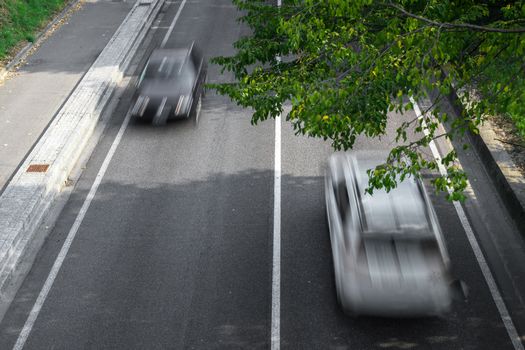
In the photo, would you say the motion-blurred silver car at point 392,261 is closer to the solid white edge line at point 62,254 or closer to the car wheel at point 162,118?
the solid white edge line at point 62,254

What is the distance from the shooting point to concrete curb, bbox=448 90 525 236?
13.2m

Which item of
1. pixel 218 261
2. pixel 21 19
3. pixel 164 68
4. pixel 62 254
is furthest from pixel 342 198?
pixel 21 19

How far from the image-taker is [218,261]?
12188 millimetres

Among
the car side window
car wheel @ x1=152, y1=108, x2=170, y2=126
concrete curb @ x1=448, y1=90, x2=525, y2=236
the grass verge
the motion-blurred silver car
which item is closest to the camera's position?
the motion-blurred silver car

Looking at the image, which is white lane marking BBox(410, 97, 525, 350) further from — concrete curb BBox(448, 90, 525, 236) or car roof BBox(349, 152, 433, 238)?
concrete curb BBox(448, 90, 525, 236)

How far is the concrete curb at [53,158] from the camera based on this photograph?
1266 centimetres

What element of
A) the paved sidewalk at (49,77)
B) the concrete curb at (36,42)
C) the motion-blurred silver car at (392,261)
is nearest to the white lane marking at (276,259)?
the motion-blurred silver car at (392,261)

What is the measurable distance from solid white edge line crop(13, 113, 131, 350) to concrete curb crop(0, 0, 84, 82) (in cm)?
697

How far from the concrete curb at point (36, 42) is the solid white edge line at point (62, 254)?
6.97 metres

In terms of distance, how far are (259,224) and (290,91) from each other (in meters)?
5.27

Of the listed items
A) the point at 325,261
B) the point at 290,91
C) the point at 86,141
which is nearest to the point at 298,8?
the point at 290,91

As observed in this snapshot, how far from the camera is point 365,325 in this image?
1040cm

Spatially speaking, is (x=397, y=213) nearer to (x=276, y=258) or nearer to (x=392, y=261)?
(x=392, y=261)

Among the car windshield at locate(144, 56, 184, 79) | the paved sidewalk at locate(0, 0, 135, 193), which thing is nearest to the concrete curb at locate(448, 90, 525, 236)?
the car windshield at locate(144, 56, 184, 79)
